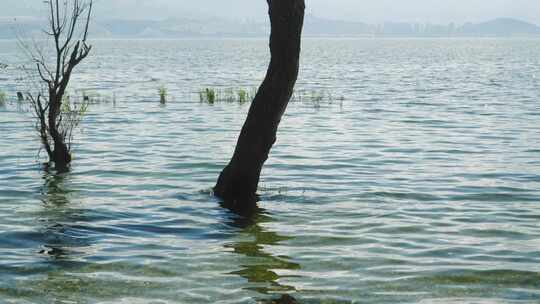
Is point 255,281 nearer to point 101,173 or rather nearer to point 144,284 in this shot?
point 144,284

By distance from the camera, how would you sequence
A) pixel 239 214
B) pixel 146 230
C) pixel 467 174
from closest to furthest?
pixel 146 230
pixel 239 214
pixel 467 174

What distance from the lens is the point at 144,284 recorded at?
10.2 meters

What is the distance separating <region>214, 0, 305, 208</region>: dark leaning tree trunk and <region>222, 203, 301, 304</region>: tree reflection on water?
2.67ft

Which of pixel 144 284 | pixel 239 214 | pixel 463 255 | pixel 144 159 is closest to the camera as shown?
pixel 144 284

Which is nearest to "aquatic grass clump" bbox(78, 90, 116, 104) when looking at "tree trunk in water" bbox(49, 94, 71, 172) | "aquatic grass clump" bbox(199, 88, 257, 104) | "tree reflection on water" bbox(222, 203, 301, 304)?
"aquatic grass clump" bbox(199, 88, 257, 104)

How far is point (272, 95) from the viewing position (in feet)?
44.9

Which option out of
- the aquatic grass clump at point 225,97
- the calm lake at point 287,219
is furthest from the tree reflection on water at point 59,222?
the aquatic grass clump at point 225,97

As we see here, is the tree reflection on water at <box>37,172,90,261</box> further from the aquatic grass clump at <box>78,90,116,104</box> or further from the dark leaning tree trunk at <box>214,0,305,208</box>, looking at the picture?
the aquatic grass clump at <box>78,90,116,104</box>

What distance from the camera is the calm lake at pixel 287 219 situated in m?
10.2

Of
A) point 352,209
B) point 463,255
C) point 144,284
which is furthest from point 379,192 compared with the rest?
point 144,284

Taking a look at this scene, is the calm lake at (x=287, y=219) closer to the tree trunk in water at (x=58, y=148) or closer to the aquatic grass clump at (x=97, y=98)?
the tree trunk in water at (x=58, y=148)

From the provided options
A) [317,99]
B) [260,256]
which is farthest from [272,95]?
[317,99]

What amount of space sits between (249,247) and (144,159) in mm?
10195

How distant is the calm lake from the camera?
10.2 meters
